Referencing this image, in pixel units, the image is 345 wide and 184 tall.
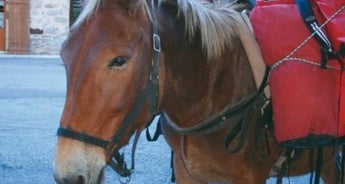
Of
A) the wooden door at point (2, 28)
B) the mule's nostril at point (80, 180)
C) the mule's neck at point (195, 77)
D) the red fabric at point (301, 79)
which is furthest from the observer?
the wooden door at point (2, 28)

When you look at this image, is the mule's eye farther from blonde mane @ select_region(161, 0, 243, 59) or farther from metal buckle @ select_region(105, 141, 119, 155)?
blonde mane @ select_region(161, 0, 243, 59)

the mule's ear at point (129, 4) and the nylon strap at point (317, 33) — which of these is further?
the nylon strap at point (317, 33)

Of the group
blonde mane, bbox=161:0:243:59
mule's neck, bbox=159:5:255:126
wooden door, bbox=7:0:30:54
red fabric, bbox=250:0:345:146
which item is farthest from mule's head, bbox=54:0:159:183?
wooden door, bbox=7:0:30:54

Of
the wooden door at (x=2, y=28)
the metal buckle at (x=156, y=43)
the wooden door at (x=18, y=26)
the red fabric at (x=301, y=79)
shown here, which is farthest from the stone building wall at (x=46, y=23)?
the metal buckle at (x=156, y=43)

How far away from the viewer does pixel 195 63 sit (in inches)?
104

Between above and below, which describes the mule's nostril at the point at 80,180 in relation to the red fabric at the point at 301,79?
below

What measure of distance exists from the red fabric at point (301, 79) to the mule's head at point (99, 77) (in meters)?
0.68

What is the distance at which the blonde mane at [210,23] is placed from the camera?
259 cm

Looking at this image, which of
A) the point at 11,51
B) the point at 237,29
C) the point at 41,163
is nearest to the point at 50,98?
the point at 41,163

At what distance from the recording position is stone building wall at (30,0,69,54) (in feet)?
65.9

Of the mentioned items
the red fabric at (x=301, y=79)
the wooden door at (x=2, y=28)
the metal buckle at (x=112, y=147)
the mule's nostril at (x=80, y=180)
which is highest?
the red fabric at (x=301, y=79)

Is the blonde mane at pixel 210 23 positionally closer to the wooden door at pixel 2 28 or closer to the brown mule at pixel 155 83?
the brown mule at pixel 155 83

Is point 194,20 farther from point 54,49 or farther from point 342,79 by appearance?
point 54,49

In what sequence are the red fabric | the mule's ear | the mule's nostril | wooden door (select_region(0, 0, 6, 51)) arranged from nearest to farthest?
the mule's nostril, the mule's ear, the red fabric, wooden door (select_region(0, 0, 6, 51))
